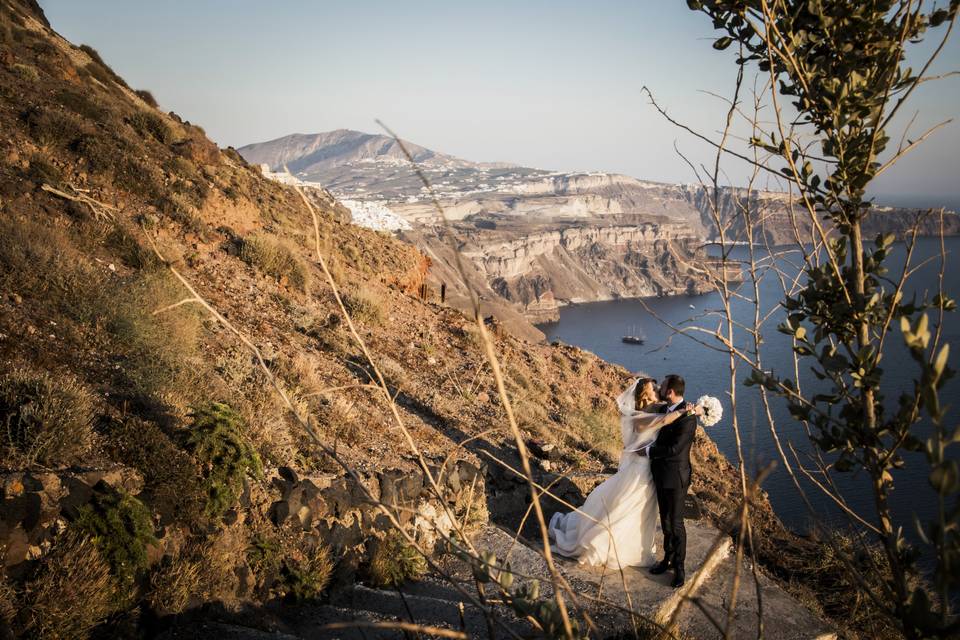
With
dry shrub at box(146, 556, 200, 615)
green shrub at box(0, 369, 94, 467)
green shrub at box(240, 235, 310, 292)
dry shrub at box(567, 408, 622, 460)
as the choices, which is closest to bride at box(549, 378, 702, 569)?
dry shrub at box(146, 556, 200, 615)

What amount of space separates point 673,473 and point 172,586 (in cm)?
420

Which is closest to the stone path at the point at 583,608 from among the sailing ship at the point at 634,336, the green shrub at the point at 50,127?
the green shrub at the point at 50,127


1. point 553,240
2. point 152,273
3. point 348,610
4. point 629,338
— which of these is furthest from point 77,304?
point 553,240

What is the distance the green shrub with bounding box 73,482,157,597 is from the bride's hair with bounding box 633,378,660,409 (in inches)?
174

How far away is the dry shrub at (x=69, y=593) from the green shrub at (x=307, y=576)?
1.46 m

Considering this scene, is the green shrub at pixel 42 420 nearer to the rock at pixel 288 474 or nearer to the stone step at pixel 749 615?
the rock at pixel 288 474

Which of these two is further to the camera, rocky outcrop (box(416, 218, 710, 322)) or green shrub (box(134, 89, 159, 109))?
rocky outcrop (box(416, 218, 710, 322))

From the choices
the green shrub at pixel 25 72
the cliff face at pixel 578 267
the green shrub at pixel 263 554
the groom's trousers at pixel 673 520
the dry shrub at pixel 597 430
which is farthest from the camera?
the cliff face at pixel 578 267

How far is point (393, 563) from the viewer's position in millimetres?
5703

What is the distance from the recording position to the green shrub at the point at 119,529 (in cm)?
398

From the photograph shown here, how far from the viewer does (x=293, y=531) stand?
5.42m

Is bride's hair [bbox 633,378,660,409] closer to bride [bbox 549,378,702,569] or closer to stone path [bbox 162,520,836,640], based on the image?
bride [bbox 549,378,702,569]

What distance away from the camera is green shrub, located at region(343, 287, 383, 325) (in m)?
12.6

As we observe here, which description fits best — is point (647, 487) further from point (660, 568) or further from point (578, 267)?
point (578, 267)
